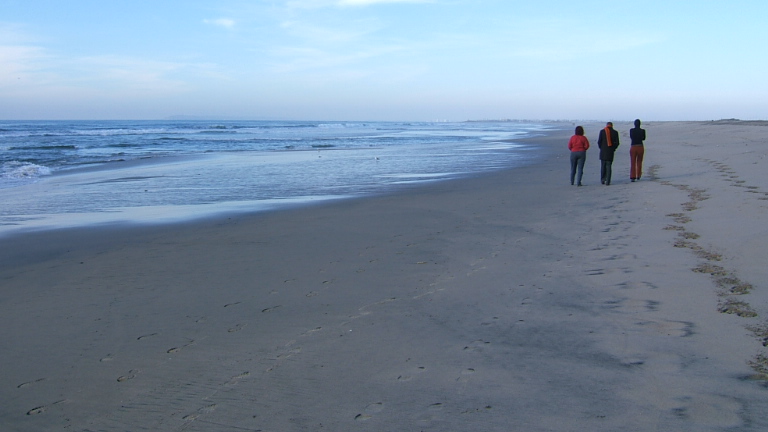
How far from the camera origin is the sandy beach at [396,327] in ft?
10.5

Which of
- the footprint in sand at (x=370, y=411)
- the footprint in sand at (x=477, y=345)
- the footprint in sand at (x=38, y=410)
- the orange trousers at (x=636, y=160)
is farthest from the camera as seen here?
the orange trousers at (x=636, y=160)

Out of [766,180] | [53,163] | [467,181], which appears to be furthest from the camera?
[53,163]

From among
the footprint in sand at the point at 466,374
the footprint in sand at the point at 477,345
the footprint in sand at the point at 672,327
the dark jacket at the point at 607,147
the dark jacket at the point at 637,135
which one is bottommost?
the footprint in sand at the point at 466,374

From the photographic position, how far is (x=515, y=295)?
520 cm

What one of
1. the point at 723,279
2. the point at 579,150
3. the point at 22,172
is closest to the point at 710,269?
the point at 723,279

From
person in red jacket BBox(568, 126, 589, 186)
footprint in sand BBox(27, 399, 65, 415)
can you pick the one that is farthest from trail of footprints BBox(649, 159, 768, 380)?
footprint in sand BBox(27, 399, 65, 415)

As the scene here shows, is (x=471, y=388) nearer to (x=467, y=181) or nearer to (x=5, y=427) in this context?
(x=5, y=427)

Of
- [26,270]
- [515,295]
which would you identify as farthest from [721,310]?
[26,270]

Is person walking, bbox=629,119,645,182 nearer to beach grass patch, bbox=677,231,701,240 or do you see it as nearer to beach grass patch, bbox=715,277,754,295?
beach grass patch, bbox=677,231,701,240

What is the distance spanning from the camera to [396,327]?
4.49m

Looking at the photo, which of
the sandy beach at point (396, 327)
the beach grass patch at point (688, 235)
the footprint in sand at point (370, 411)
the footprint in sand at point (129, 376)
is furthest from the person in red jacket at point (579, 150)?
the footprint in sand at point (129, 376)

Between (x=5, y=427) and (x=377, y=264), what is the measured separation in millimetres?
3893

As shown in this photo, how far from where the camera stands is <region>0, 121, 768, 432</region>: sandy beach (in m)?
3.19

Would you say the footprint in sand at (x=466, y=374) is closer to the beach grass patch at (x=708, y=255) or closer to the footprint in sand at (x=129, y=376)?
the footprint in sand at (x=129, y=376)
